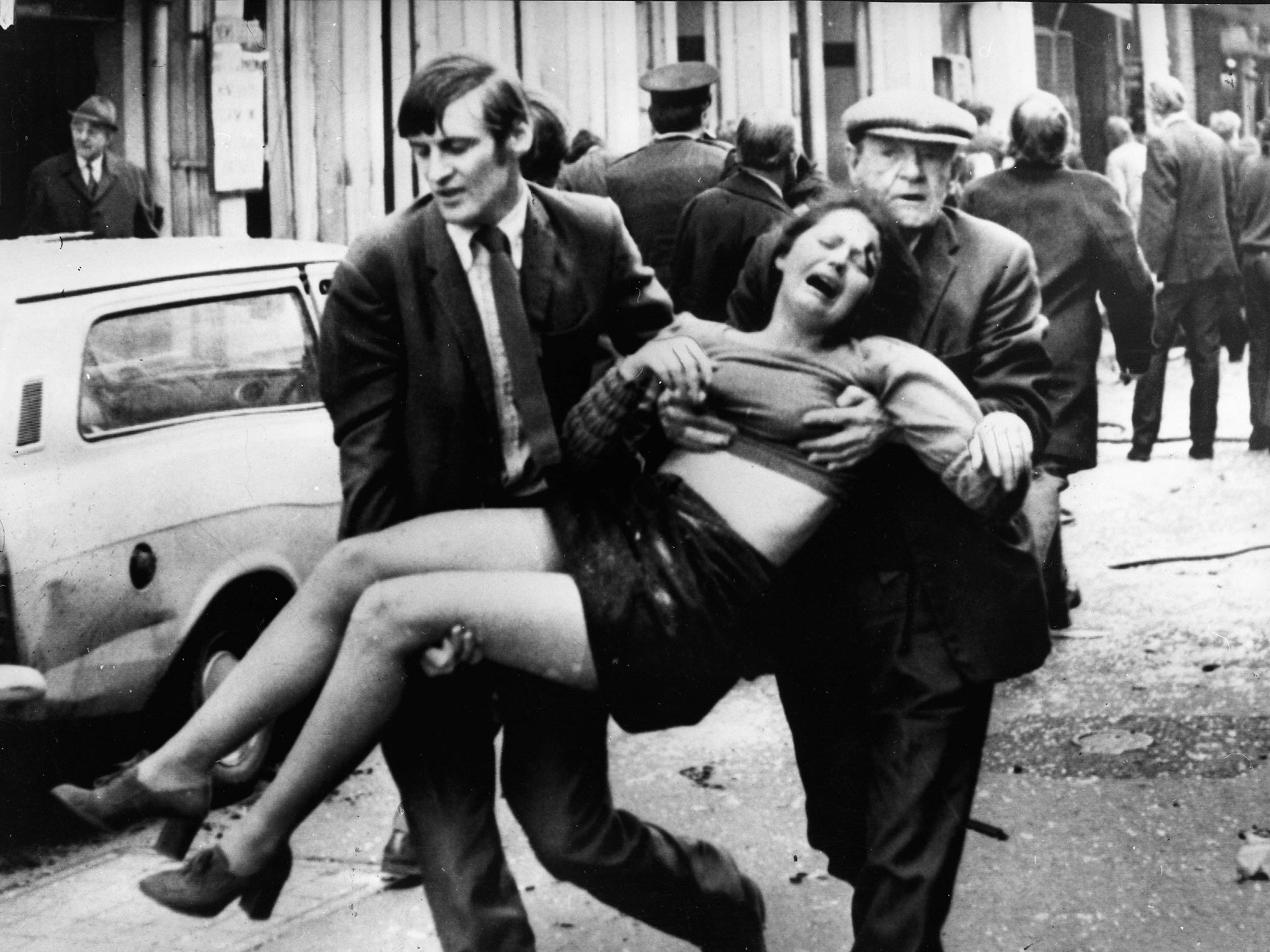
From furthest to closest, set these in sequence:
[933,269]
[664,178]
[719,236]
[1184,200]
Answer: [1184,200] → [664,178] → [719,236] → [933,269]

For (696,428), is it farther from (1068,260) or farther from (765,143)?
(1068,260)

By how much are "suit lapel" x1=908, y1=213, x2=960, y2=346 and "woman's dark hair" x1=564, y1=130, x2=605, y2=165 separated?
190 centimetres

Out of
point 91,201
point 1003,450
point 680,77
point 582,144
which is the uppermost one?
point 680,77

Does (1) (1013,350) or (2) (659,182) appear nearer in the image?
(1) (1013,350)

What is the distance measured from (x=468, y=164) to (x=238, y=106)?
1145 millimetres

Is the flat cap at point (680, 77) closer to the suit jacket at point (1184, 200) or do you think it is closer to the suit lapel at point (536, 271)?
the suit lapel at point (536, 271)

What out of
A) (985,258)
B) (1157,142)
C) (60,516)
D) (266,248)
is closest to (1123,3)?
(1157,142)

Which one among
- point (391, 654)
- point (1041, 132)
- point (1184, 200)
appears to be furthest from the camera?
point (1184, 200)

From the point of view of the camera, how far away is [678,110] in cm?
577

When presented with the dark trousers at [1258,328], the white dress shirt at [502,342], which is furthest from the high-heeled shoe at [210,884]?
the dark trousers at [1258,328]

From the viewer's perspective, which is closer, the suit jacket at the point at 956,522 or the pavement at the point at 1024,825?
the suit jacket at the point at 956,522

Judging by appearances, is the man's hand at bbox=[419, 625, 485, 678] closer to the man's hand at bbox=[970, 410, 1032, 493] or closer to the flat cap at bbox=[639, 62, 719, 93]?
the man's hand at bbox=[970, 410, 1032, 493]

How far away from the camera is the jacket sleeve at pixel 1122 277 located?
5.60m

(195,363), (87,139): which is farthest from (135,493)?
(87,139)
